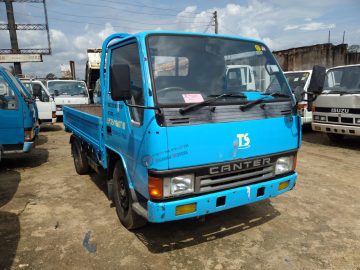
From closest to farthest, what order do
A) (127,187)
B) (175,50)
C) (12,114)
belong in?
(175,50)
(127,187)
(12,114)

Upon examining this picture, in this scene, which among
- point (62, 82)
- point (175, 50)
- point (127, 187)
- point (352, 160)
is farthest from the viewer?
point (62, 82)

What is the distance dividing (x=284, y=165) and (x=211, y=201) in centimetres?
104

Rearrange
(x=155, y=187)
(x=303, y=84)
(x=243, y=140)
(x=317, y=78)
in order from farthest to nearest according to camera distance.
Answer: (x=303, y=84) → (x=317, y=78) → (x=243, y=140) → (x=155, y=187)

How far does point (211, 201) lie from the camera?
112 inches

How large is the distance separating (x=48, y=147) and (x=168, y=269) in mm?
6953

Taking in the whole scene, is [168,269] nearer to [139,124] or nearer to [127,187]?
[127,187]

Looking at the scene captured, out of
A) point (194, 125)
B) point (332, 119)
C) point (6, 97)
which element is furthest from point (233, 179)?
point (332, 119)

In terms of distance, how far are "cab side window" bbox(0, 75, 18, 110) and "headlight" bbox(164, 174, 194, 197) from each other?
448 centimetres

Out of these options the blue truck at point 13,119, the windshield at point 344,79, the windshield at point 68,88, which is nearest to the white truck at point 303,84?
the windshield at point 344,79

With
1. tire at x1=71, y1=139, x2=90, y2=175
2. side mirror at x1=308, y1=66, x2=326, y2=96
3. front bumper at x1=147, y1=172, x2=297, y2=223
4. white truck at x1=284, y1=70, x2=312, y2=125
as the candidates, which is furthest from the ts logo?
white truck at x1=284, y1=70, x2=312, y2=125

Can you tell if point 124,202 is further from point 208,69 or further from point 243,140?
point 208,69

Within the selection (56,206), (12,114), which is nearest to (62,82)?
(12,114)

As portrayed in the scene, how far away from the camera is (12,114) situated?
5.88 metres

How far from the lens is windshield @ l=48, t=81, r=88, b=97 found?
13508 mm
